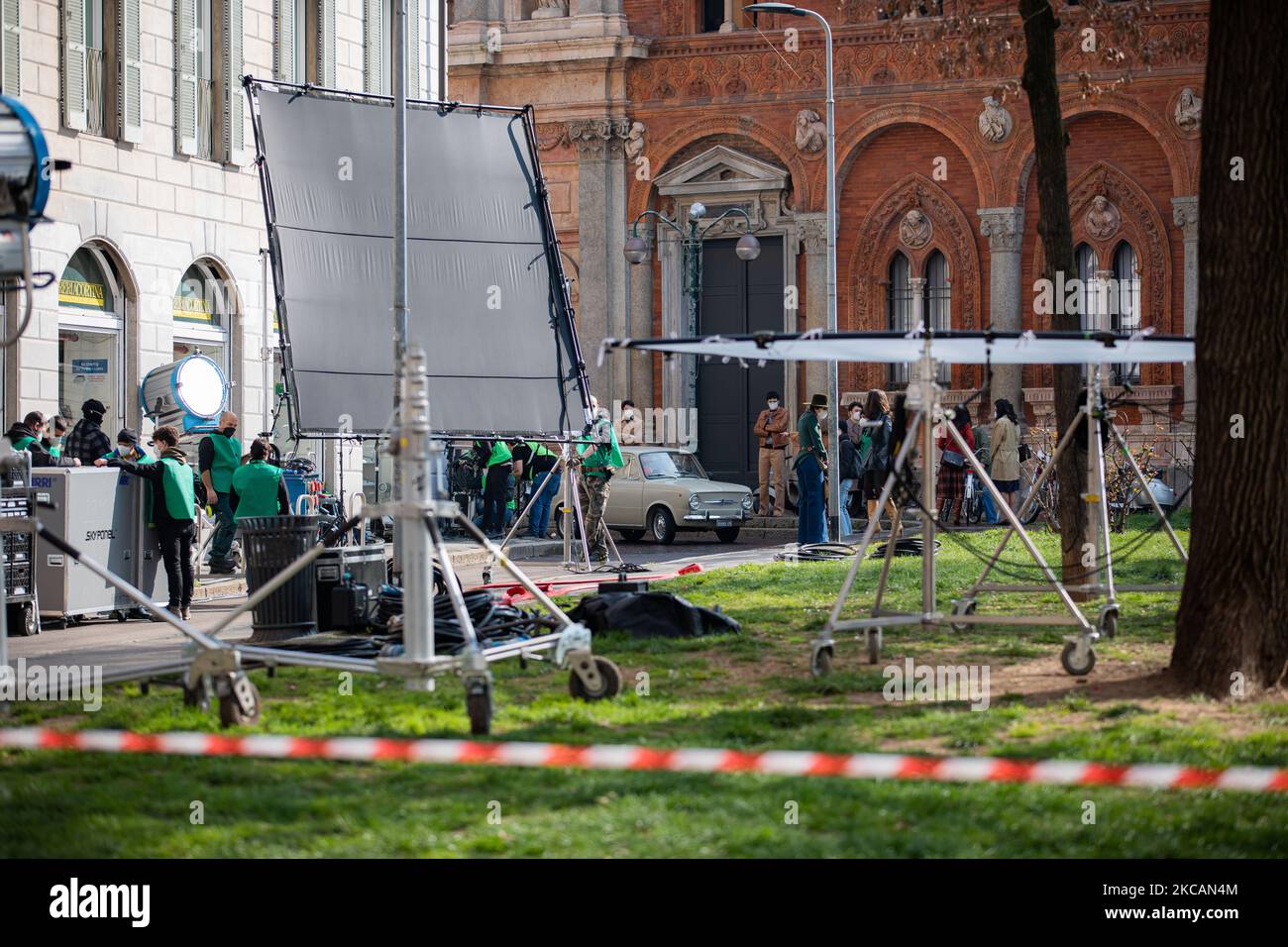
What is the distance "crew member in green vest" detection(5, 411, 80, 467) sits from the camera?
1831 cm

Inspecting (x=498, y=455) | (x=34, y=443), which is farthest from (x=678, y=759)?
(x=498, y=455)

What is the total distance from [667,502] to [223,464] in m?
11.5

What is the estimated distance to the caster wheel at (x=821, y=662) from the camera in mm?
11445

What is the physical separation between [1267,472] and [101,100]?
19.3 m

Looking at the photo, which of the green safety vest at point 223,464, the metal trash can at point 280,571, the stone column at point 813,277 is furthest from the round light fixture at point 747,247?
the metal trash can at point 280,571

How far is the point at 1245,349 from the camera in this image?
10266 millimetres

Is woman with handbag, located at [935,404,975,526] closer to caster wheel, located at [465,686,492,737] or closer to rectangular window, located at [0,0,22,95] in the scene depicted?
rectangular window, located at [0,0,22,95]

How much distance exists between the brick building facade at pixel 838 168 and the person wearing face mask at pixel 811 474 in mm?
15531

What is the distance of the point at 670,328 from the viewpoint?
43.5m
